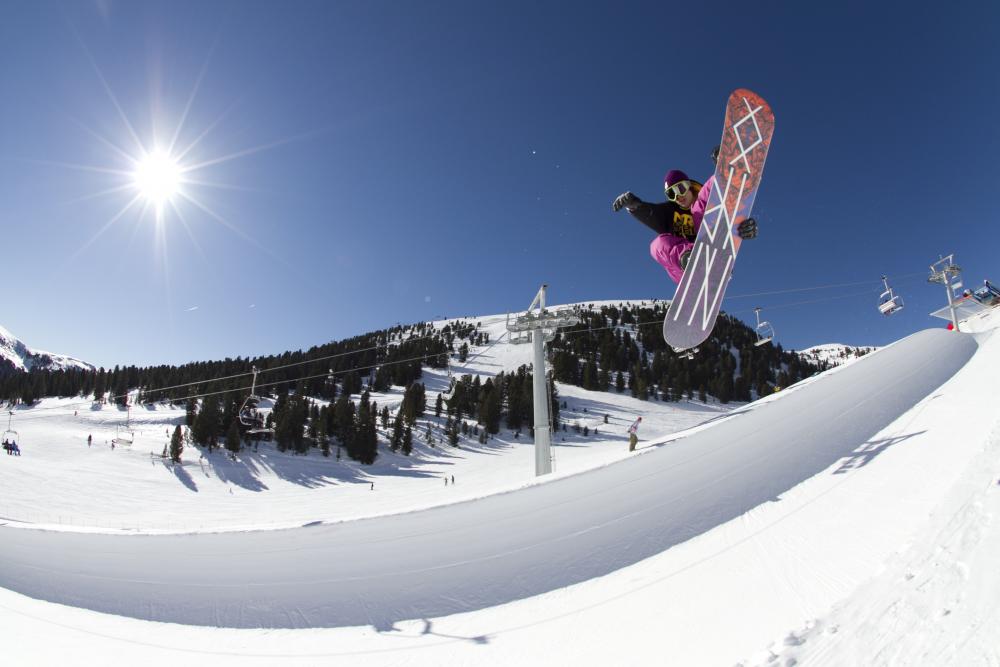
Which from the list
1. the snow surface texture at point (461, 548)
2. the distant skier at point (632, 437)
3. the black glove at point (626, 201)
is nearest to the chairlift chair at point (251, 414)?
the snow surface texture at point (461, 548)

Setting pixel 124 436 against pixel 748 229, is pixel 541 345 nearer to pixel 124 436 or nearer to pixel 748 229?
pixel 748 229

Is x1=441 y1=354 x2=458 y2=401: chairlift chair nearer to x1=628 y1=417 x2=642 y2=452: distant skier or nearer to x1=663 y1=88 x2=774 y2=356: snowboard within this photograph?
x1=628 y1=417 x2=642 y2=452: distant skier

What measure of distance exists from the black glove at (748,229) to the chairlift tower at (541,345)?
9.31 m

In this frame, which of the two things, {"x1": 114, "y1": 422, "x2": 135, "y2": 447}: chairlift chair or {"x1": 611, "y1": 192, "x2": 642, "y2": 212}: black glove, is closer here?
{"x1": 611, "y1": 192, "x2": 642, "y2": 212}: black glove

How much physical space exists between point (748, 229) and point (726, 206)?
38cm

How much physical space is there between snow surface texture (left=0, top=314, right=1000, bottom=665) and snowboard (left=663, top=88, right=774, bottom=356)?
1714mm

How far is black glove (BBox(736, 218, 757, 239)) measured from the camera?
16.4 feet

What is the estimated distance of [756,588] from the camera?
9.13ft

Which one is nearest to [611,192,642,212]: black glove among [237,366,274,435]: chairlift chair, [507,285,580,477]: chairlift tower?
[507,285,580,477]: chairlift tower

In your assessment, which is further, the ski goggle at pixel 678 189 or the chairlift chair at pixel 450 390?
the chairlift chair at pixel 450 390

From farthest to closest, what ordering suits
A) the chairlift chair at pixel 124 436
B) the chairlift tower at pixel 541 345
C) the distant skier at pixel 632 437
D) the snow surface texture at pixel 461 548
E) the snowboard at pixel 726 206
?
the chairlift chair at pixel 124 436, the chairlift tower at pixel 541 345, the distant skier at pixel 632 437, the snowboard at pixel 726 206, the snow surface texture at pixel 461 548

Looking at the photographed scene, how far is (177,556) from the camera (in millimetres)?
4234

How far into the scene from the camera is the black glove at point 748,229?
197 inches

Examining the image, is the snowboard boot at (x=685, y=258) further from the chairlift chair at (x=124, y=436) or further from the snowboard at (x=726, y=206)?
the chairlift chair at (x=124, y=436)
